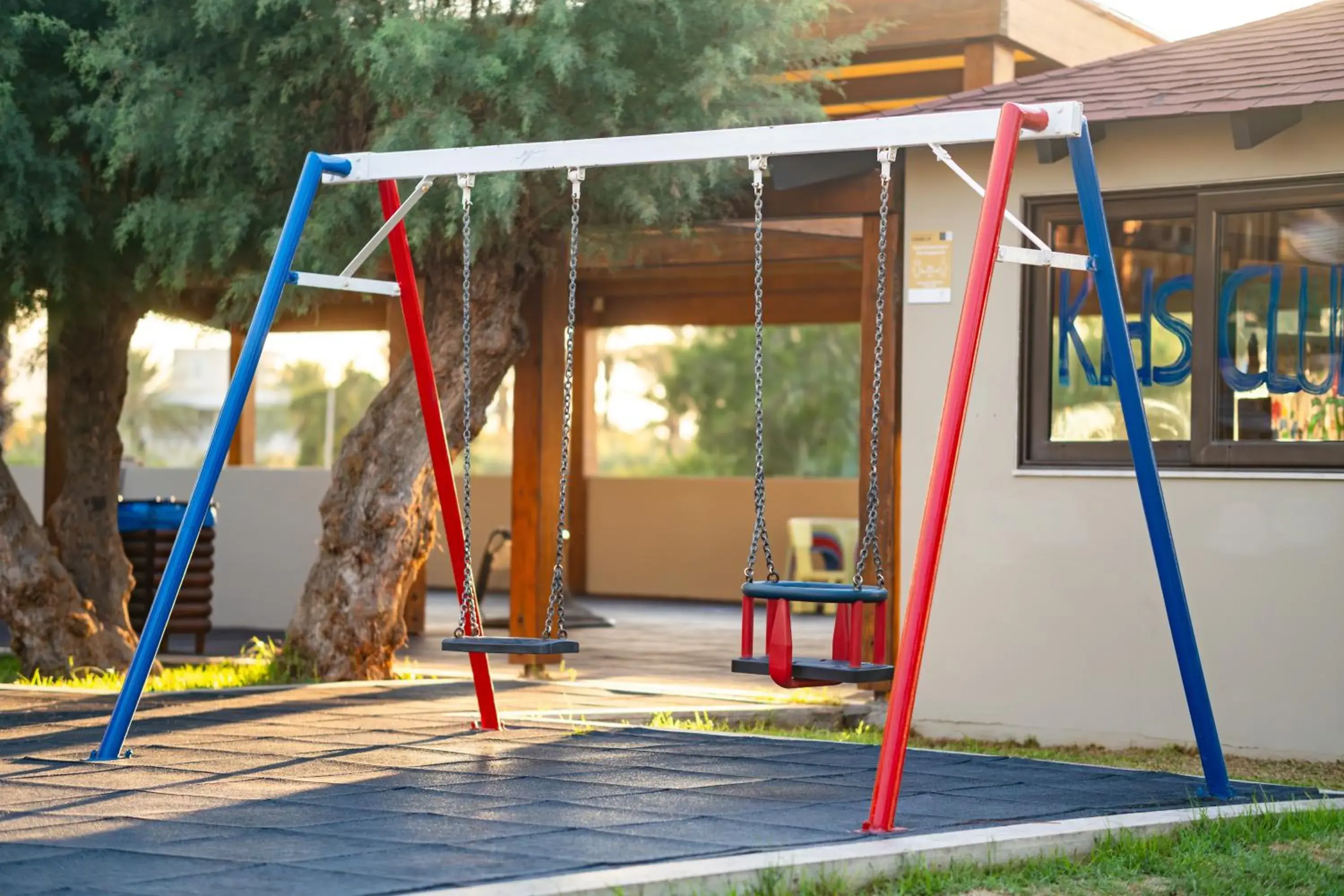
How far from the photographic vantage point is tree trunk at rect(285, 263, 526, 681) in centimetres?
929

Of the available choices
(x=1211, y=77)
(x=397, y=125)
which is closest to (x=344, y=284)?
(x=397, y=125)

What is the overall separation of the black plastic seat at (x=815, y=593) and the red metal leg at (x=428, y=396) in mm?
1880

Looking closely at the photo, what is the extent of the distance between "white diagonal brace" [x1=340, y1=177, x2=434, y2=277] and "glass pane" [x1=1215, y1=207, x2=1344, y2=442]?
3473 mm

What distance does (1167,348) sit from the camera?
7.86 m

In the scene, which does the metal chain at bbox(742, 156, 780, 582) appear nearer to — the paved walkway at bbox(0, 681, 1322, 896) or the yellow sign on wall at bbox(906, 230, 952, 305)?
the paved walkway at bbox(0, 681, 1322, 896)

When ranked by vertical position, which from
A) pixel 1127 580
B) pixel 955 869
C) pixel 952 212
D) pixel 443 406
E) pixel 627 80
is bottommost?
pixel 955 869

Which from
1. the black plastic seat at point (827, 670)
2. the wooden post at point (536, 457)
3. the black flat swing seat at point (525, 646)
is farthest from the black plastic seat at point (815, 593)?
the wooden post at point (536, 457)

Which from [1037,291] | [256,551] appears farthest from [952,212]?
[256,551]

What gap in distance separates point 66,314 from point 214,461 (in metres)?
3.89

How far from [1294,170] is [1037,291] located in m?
1.23

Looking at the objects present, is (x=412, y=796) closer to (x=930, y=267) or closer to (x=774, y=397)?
(x=930, y=267)

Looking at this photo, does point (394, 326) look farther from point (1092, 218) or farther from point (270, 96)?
point (1092, 218)

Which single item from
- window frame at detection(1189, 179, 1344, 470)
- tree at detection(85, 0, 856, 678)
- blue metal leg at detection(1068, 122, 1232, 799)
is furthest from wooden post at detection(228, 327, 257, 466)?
blue metal leg at detection(1068, 122, 1232, 799)

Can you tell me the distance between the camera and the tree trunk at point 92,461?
10219 millimetres
